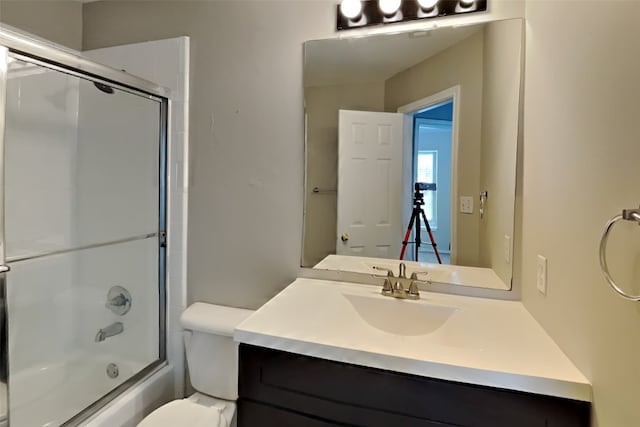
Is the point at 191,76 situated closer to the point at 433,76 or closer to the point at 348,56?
the point at 348,56

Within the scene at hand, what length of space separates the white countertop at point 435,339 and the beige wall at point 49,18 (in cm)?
176

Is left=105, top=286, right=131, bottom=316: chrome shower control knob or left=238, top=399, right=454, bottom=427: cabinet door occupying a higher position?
left=105, top=286, right=131, bottom=316: chrome shower control knob

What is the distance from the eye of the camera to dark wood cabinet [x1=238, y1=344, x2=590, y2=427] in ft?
2.75

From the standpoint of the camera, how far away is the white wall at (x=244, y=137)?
1.61m

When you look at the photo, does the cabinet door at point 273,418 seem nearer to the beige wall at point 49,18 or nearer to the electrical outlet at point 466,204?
the electrical outlet at point 466,204

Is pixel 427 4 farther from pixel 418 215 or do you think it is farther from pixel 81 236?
pixel 81 236

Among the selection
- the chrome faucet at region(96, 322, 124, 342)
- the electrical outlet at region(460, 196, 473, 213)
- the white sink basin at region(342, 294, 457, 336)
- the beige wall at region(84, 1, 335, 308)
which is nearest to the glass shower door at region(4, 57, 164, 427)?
the chrome faucet at region(96, 322, 124, 342)

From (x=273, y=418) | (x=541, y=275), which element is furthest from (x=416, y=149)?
(x=273, y=418)

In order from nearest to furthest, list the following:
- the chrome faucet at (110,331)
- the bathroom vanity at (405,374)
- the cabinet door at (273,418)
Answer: the bathroom vanity at (405,374) → the cabinet door at (273,418) → the chrome faucet at (110,331)

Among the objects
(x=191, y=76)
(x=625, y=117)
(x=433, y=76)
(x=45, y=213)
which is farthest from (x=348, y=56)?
(x=45, y=213)

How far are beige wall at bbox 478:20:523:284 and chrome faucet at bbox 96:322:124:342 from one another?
5.84ft

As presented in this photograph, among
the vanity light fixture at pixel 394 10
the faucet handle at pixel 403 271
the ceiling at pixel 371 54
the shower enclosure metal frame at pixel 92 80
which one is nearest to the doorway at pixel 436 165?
the faucet handle at pixel 403 271

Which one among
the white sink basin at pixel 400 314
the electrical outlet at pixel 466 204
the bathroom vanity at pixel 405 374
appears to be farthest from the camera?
the electrical outlet at pixel 466 204

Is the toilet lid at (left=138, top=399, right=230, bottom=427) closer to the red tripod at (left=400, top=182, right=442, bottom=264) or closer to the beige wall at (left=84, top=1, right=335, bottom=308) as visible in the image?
the beige wall at (left=84, top=1, right=335, bottom=308)
